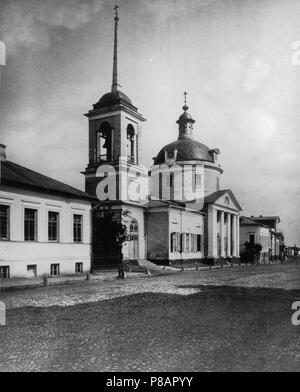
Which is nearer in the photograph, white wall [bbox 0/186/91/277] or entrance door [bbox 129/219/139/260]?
white wall [bbox 0/186/91/277]

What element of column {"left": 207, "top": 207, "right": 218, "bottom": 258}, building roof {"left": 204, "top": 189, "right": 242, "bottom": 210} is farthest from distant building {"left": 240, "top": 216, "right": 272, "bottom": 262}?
column {"left": 207, "top": 207, "right": 218, "bottom": 258}

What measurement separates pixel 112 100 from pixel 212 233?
19.4 metres

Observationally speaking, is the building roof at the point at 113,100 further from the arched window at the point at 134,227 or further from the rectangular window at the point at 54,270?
the rectangular window at the point at 54,270

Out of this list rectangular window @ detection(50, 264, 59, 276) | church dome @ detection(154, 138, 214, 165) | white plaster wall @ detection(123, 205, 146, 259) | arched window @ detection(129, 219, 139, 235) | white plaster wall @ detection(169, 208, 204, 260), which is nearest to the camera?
rectangular window @ detection(50, 264, 59, 276)

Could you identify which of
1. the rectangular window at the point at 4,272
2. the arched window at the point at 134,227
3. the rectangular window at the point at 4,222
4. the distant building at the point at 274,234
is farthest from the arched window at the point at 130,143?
the distant building at the point at 274,234

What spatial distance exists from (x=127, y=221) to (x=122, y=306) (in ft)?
76.2

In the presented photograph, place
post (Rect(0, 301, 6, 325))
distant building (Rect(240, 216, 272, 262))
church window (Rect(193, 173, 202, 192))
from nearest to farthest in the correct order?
1. post (Rect(0, 301, 6, 325))
2. church window (Rect(193, 173, 202, 192))
3. distant building (Rect(240, 216, 272, 262))

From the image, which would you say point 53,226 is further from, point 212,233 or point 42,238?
point 212,233

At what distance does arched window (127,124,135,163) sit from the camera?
114 ft

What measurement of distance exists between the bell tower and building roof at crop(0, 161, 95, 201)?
7.74m

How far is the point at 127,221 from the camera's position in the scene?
34.2 metres

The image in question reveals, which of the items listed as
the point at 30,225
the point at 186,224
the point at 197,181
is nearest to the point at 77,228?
the point at 30,225

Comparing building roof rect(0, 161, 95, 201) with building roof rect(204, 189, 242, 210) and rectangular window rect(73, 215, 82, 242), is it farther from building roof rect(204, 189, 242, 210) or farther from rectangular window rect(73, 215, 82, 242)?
building roof rect(204, 189, 242, 210)
